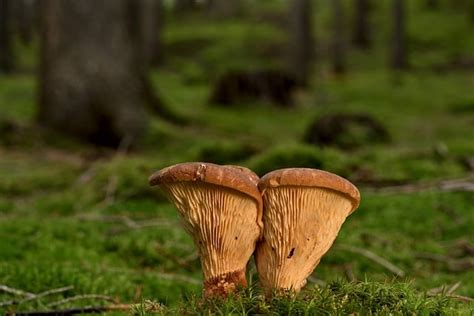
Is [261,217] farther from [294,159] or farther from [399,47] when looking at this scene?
[399,47]

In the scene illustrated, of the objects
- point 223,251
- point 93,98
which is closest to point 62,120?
point 93,98

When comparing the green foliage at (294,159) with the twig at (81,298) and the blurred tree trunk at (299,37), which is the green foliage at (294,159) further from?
the blurred tree trunk at (299,37)

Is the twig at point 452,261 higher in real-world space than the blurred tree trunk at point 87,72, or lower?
lower

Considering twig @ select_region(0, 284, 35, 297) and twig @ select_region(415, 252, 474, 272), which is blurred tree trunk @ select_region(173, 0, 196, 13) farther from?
twig @ select_region(0, 284, 35, 297)

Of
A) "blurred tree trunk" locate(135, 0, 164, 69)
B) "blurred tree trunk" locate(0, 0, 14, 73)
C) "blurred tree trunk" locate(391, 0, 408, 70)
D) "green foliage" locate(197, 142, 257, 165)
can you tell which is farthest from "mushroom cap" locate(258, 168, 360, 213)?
"blurred tree trunk" locate(135, 0, 164, 69)

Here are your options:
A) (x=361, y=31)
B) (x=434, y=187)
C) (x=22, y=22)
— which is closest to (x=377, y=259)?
(x=434, y=187)

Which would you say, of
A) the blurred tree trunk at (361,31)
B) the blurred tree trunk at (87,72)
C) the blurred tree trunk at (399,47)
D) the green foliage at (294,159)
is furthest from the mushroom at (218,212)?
the blurred tree trunk at (361,31)

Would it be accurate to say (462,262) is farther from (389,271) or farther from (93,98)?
(93,98)
